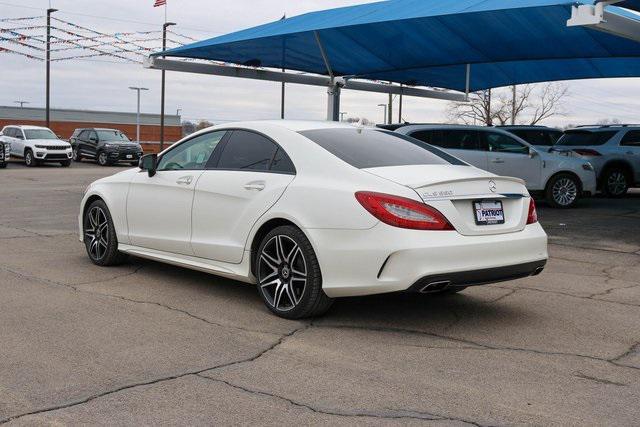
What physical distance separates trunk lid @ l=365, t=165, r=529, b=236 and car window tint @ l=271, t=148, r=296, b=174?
0.69m

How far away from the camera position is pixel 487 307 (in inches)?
249

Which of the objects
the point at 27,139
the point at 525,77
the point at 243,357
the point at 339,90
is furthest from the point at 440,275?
the point at 27,139

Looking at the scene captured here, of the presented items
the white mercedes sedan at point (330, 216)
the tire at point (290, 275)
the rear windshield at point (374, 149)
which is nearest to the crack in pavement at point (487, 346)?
the tire at point (290, 275)

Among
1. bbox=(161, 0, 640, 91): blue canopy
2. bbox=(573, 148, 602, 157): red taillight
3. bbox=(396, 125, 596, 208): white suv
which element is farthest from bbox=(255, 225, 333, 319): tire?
bbox=(573, 148, 602, 157): red taillight

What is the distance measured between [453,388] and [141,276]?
4.08m

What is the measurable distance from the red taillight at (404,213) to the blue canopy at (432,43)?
8084mm

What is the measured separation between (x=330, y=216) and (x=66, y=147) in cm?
3070

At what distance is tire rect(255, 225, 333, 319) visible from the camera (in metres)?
5.52

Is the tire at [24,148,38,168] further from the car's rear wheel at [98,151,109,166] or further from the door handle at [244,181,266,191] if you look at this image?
the door handle at [244,181,266,191]

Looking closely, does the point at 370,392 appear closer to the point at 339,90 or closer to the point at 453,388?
the point at 453,388

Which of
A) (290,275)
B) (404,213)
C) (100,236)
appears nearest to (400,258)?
(404,213)

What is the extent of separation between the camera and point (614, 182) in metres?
18.2

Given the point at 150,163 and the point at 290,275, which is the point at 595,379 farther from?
the point at 150,163

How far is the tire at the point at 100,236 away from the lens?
7.79 metres
